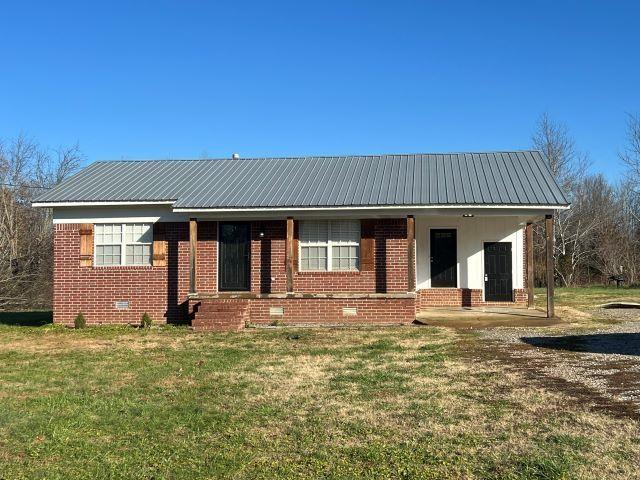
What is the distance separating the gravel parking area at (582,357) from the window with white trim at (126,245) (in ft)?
30.4

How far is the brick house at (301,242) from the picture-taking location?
50.5ft

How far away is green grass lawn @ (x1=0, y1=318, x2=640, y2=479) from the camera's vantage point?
4.92 m

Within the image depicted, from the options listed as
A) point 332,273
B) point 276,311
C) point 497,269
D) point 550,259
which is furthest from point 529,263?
point 276,311

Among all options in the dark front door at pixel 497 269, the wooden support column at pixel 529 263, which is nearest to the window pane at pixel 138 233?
the dark front door at pixel 497 269

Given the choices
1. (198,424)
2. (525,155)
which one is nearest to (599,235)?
(525,155)

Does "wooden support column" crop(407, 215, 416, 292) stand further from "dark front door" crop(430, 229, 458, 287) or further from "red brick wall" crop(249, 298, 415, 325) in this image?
"dark front door" crop(430, 229, 458, 287)

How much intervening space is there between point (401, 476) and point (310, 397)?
2.88 m

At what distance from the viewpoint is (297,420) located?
638cm

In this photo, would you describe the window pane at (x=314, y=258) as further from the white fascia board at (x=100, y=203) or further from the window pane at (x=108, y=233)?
the window pane at (x=108, y=233)

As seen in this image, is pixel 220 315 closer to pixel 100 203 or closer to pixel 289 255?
pixel 289 255

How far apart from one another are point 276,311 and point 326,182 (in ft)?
12.9

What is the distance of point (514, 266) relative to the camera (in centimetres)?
1784

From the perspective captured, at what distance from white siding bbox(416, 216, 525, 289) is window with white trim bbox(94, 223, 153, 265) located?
7.80m

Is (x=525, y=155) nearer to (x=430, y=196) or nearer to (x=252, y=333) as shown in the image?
(x=430, y=196)
